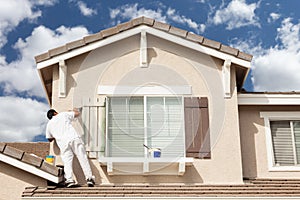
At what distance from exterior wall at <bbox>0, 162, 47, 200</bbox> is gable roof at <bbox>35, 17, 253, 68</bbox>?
2790mm

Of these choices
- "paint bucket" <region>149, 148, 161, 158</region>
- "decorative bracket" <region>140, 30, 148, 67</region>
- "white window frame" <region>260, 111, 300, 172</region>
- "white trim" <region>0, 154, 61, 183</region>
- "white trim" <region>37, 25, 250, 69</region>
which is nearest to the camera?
"white trim" <region>0, 154, 61, 183</region>

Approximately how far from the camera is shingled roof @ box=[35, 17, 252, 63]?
11.2 meters

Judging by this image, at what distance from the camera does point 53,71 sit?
11.4 metres

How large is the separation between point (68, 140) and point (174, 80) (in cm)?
301

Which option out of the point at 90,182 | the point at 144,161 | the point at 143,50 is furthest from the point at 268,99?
the point at 90,182

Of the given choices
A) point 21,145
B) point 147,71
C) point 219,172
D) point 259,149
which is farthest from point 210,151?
point 21,145

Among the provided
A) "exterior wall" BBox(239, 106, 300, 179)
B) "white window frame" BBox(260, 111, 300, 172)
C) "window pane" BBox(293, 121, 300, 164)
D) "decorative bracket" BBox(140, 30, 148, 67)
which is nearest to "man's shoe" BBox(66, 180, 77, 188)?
"decorative bracket" BBox(140, 30, 148, 67)

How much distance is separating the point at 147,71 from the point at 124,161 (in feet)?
7.97

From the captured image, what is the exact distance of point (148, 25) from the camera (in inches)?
458

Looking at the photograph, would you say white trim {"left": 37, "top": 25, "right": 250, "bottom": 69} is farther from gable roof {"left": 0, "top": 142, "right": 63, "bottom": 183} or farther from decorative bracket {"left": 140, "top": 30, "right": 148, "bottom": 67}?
gable roof {"left": 0, "top": 142, "right": 63, "bottom": 183}

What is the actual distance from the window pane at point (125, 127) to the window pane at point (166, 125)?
0.23m

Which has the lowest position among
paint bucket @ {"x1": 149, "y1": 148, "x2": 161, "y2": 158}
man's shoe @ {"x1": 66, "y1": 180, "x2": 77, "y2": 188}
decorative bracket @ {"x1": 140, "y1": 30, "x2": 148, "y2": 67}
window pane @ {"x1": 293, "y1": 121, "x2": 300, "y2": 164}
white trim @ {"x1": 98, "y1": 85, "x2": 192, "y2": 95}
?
man's shoe @ {"x1": 66, "y1": 180, "x2": 77, "y2": 188}

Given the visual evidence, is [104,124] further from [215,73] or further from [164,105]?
[215,73]

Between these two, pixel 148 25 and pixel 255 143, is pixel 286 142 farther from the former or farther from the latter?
pixel 148 25
